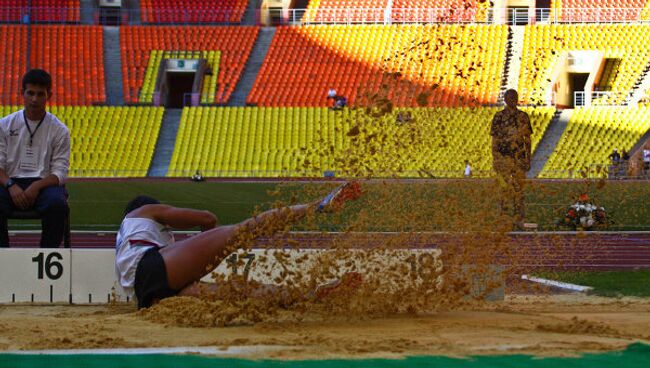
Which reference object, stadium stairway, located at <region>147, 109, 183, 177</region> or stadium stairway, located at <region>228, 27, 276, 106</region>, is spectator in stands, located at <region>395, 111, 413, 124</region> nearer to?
stadium stairway, located at <region>147, 109, 183, 177</region>

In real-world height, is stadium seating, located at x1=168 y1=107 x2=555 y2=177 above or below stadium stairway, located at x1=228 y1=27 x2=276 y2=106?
below

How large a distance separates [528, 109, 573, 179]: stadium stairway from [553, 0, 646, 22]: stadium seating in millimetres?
6377

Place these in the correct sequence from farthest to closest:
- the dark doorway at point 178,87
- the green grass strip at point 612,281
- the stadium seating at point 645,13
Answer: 1. the dark doorway at point 178,87
2. the stadium seating at point 645,13
3. the green grass strip at point 612,281

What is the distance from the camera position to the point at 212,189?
29266 mm

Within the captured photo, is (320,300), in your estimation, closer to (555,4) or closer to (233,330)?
(233,330)

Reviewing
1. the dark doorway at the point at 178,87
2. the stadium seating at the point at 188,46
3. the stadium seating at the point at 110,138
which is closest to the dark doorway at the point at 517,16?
the stadium seating at the point at 188,46

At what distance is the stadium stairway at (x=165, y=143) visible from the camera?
39.2m

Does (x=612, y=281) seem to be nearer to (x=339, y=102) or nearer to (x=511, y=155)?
(x=511, y=155)

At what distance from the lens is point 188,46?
4588 cm

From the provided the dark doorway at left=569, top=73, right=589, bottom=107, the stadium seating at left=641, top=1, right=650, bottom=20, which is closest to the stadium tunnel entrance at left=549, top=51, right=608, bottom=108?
the dark doorway at left=569, top=73, right=589, bottom=107

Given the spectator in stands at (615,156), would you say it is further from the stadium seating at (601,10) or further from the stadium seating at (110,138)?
the stadium seating at (110,138)

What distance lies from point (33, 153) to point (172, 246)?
2998 millimetres

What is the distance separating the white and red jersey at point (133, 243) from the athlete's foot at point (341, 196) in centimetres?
119

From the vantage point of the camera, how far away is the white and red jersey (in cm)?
721
